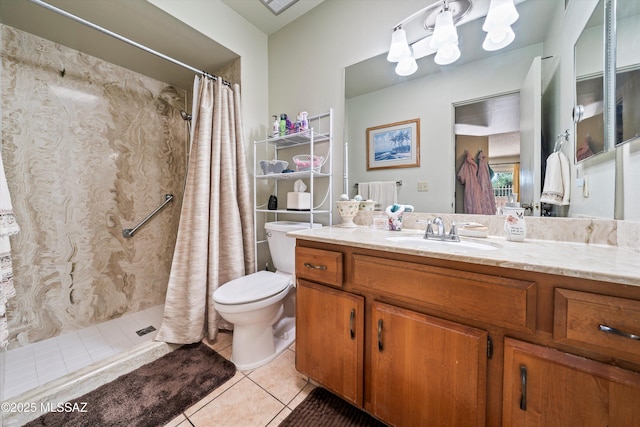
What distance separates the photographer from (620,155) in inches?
32.2

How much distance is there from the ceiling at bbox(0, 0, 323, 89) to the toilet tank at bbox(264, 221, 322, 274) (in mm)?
1466

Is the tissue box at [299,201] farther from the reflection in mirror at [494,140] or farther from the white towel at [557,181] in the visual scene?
the white towel at [557,181]

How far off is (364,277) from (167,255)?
2198mm

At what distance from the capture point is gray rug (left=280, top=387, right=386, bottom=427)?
99cm

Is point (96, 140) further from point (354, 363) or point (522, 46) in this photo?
point (522, 46)

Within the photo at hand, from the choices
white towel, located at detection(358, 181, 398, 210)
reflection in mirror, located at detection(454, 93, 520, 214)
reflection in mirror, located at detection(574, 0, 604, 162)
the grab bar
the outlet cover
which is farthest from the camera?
the grab bar

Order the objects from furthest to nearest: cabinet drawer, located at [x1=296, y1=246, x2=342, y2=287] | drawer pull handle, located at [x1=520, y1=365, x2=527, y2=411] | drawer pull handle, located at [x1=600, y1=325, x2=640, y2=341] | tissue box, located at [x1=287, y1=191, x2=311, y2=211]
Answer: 1. tissue box, located at [x1=287, y1=191, x2=311, y2=211]
2. cabinet drawer, located at [x1=296, y1=246, x2=342, y2=287]
3. drawer pull handle, located at [x1=520, y1=365, x2=527, y2=411]
4. drawer pull handle, located at [x1=600, y1=325, x2=640, y2=341]

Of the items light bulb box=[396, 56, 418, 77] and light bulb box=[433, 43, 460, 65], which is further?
light bulb box=[396, 56, 418, 77]

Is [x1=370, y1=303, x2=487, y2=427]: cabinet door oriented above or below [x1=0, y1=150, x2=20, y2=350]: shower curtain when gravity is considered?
below

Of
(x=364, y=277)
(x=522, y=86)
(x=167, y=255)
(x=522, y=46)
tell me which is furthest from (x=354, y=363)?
(x=167, y=255)

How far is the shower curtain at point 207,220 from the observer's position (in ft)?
4.95

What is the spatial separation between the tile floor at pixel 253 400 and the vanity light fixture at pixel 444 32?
1893mm

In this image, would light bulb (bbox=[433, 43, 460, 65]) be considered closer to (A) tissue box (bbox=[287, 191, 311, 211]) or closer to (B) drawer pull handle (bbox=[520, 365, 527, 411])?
(A) tissue box (bbox=[287, 191, 311, 211])

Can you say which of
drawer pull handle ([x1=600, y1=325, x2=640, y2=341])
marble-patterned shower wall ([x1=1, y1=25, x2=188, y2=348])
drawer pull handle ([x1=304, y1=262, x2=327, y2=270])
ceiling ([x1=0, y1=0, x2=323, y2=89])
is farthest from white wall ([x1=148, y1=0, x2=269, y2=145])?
drawer pull handle ([x1=600, y1=325, x2=640, y2=341])
